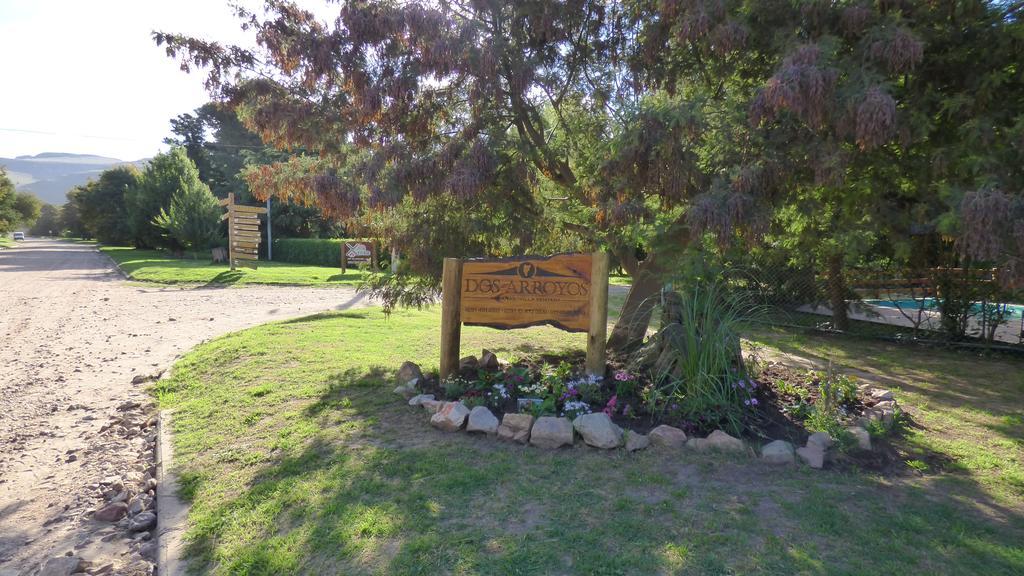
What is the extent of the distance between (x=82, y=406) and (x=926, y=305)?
11.8m

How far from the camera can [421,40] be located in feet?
17.3

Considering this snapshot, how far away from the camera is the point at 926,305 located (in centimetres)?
1016

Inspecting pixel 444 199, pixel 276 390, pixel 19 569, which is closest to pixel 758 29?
pixel 444 199

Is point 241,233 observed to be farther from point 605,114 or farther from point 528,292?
point 528,292

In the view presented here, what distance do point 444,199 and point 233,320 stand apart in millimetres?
6476

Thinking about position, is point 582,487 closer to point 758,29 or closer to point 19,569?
point 19,569

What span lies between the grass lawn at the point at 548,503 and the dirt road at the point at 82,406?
1.53ft

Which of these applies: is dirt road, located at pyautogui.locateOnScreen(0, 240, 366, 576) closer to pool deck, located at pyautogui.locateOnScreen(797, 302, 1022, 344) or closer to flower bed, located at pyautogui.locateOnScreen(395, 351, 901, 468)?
flower bed, located at pyautogui.locateOnScreen(395, 351, 901, 468)

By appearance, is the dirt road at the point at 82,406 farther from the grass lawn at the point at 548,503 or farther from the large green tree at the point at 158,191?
the large green tree at the point at 158,191

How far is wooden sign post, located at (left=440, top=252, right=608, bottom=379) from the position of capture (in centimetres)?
522

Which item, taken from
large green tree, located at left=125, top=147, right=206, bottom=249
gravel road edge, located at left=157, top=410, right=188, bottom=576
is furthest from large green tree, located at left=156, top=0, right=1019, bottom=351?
large green tree, located at left=125, top=147, right=206, bottom=249

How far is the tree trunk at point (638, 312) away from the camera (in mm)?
6441

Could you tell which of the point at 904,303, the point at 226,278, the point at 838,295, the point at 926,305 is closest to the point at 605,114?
the point at 838,295

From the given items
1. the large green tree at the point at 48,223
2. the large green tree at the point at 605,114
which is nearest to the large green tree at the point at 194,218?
the large green tree at the point at 605,114
